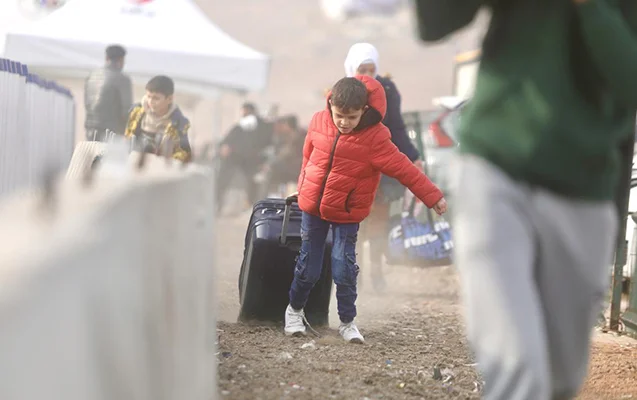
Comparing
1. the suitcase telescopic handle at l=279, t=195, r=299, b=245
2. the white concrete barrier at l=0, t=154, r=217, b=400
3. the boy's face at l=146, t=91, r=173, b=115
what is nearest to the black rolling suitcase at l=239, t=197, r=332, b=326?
the suitcase telescopic handle at l=279, t=195, r=299, b=245

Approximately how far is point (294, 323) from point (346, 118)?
127cm

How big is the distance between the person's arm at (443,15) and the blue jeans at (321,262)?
317 centimetres

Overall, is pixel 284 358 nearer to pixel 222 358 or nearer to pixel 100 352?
pixel 222 358

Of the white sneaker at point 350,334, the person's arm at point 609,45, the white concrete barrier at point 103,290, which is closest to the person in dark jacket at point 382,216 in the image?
the white sneaker at point 350,334

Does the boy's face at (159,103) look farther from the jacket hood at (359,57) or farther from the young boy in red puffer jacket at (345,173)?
the young boy in red puffer jacket at (345,173)

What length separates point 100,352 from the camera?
2.09 metres

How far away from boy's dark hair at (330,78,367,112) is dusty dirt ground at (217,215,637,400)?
51.5 inches

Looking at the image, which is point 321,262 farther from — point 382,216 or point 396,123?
point 382,216

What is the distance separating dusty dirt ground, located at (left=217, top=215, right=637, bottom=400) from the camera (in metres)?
4.77

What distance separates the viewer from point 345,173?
595 cm

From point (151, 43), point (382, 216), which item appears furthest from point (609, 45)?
point (151, 43)

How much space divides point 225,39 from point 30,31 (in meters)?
2.91

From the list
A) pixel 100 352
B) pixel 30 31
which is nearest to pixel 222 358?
pixel 100 352

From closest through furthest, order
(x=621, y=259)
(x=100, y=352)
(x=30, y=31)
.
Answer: (x=100, y=352)
(x=621, y=259)
(x=30, y=31)
